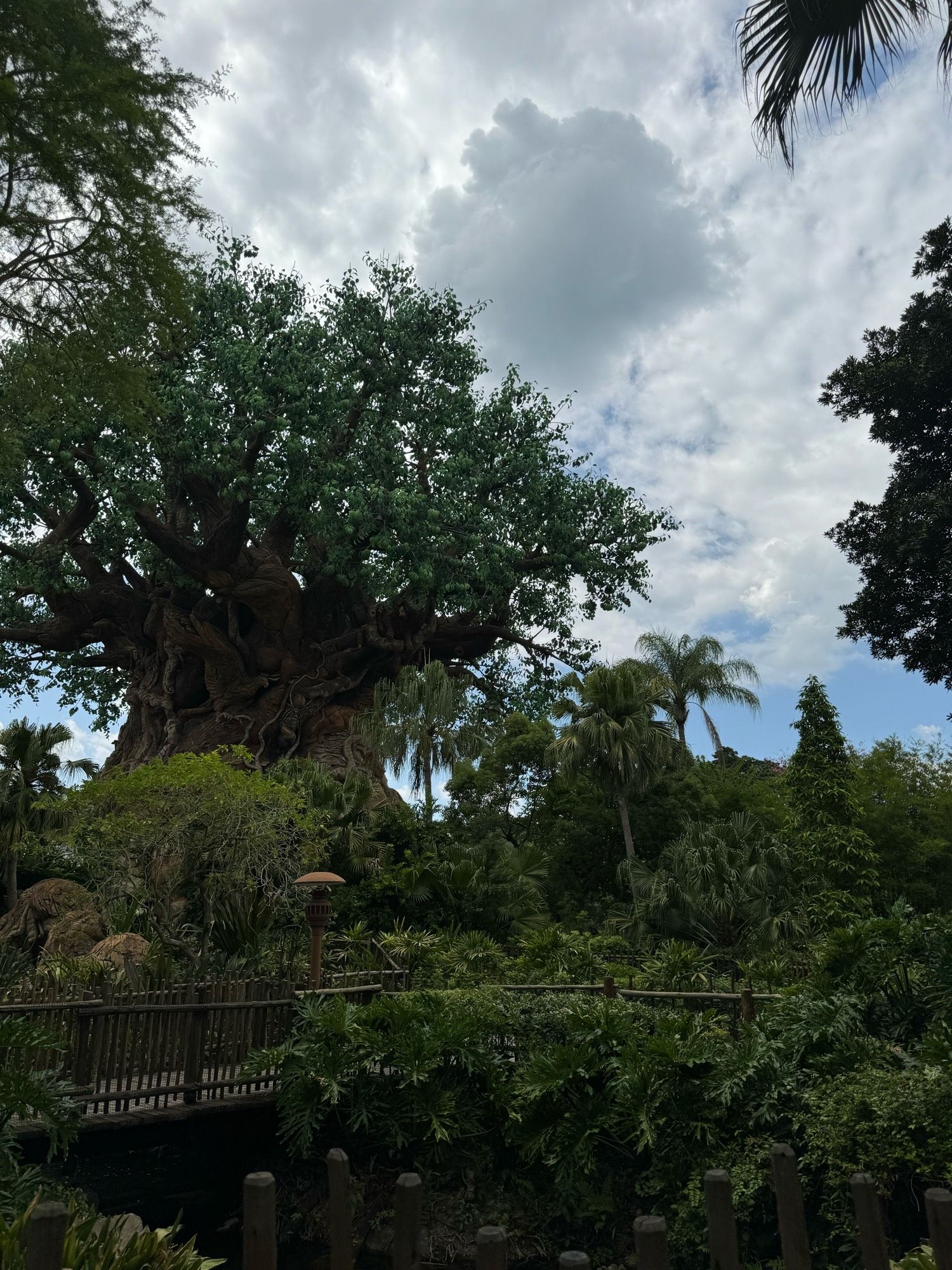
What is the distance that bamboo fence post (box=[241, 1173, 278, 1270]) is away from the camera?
301 cm

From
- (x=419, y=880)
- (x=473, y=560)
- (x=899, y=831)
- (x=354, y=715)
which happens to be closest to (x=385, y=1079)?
(x=419, y=880)

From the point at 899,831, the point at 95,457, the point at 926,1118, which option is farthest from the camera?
the point at 899,831

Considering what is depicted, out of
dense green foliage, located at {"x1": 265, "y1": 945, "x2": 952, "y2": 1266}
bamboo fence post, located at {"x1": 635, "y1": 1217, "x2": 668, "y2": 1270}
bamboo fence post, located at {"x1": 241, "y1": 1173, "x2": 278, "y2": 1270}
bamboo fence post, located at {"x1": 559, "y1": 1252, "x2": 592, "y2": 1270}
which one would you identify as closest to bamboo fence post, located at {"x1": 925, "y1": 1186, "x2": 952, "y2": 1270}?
bamboo fence post, located at {"x1": 635, "y1": 1217, "x2": 668, "y2": 1270}

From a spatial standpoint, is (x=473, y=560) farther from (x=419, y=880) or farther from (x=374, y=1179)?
(x=374, y=1179)

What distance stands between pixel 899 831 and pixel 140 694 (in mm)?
23588

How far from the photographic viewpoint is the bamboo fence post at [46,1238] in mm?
2848

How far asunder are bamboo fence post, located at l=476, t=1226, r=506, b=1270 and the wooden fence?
24.7ft

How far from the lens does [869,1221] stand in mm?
3365

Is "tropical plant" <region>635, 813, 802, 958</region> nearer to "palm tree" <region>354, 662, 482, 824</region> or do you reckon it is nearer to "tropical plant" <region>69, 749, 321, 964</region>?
"palm tree" <region>354, 662, 482, 824</region>

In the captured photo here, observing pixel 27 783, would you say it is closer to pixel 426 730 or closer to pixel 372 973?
pixel 426 730

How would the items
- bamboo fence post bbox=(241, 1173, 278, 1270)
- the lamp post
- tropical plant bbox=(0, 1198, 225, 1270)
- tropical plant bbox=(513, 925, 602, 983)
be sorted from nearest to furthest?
bamboo fence post bbox=(241, 1173, 278, 1270) < tropical plant bbox=(0, 1198, 225, 1270) < the lamp post < tropical plant bbox=(513, 925, 602, 983)

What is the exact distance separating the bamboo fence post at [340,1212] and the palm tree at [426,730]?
1978 cm

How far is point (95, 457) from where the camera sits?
84.4 feet

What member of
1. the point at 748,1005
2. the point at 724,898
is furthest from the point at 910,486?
the point at 748,1005
